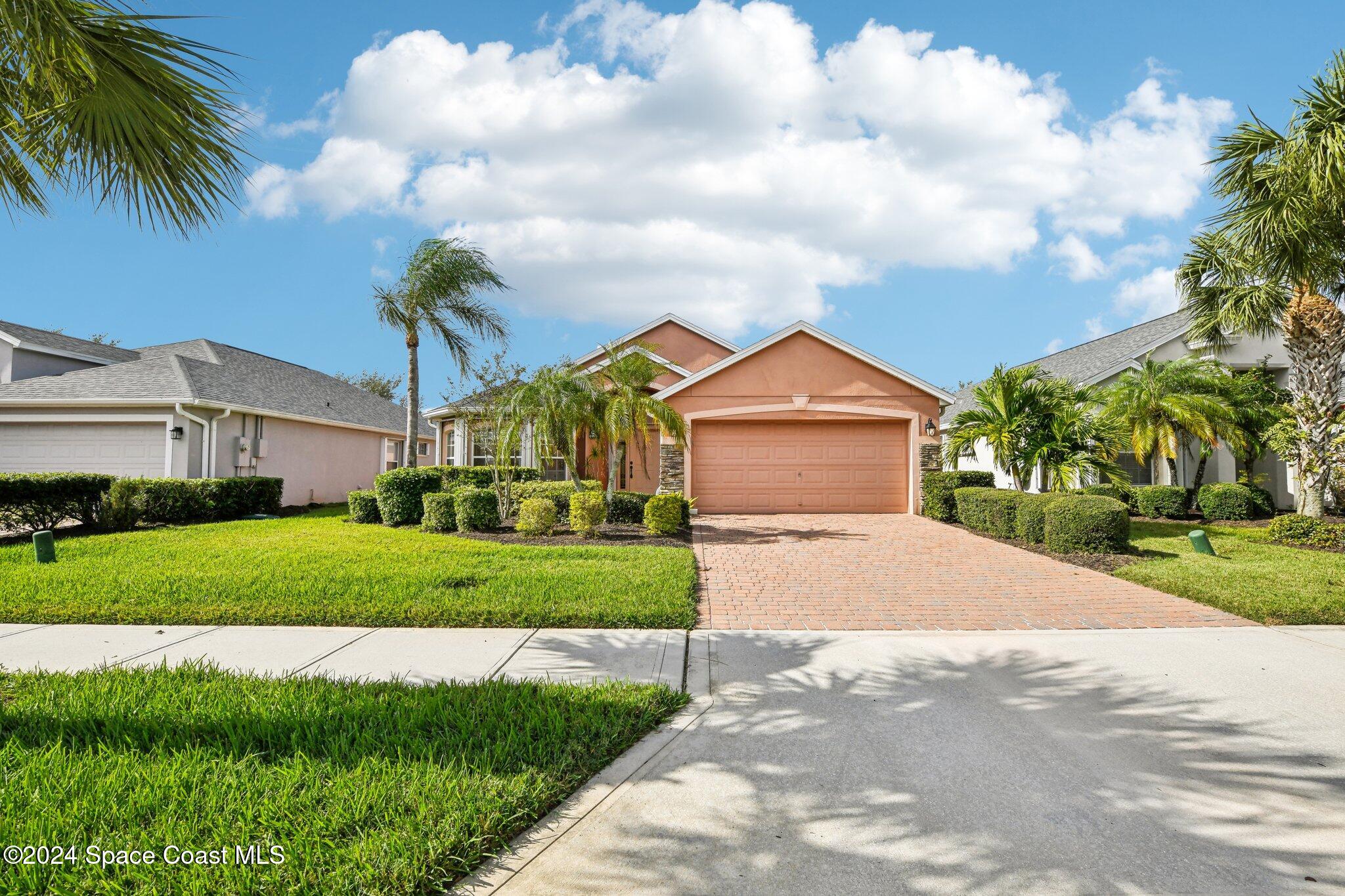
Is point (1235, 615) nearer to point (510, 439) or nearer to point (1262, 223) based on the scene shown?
Answer: point (1262, 223)

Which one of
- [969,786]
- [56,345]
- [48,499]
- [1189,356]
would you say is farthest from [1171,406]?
[56,345]

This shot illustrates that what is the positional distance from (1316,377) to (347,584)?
18.3 meters

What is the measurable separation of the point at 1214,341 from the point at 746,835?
2037cm

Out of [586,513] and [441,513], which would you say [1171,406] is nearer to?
[586,513]

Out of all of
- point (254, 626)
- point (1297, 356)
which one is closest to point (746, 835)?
point (254, 626)

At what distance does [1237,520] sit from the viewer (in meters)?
15.4

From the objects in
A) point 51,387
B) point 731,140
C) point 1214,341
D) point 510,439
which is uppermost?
point 731,140

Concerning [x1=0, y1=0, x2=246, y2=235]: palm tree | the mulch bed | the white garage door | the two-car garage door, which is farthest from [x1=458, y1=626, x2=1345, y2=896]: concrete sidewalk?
the white garage door

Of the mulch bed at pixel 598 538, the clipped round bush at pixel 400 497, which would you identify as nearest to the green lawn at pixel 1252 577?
the mulch bed at pixel 598 538

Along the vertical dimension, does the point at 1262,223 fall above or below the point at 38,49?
above

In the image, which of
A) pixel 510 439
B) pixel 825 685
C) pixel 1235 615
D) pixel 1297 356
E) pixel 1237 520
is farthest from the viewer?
pixel 1237 520

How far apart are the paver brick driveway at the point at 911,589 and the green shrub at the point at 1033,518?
509 mm

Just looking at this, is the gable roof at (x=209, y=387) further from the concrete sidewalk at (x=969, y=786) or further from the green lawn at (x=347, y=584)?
the concrete sidewalk at (x=969, y=786)

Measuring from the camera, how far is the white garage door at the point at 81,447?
54.5 feet
